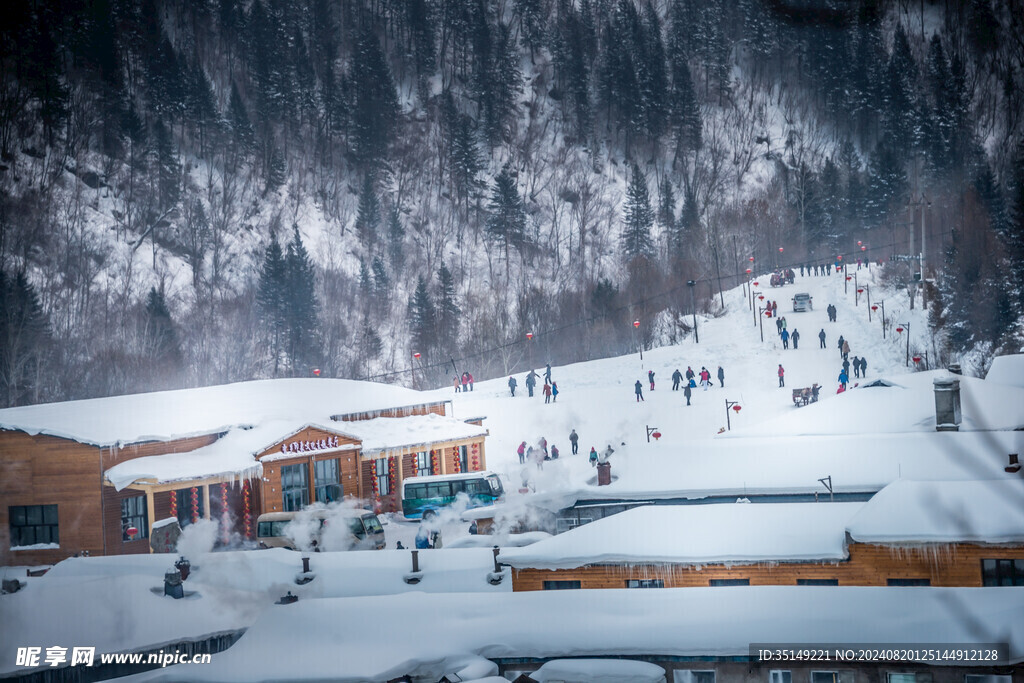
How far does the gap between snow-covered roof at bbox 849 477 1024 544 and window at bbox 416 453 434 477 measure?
12.0 meters

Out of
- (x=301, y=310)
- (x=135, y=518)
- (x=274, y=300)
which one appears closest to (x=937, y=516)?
(x=135, y=518)

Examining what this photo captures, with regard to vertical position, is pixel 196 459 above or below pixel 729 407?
below

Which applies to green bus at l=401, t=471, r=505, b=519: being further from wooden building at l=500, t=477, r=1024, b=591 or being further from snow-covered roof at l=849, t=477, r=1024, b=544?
snow-covered roof at l=849, t=477, r=1024, b=544

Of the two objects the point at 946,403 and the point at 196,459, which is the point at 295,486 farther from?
the point at 946,403

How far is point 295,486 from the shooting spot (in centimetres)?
1950

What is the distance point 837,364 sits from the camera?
3011 centimetres

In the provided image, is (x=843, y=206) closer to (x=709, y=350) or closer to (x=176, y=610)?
(x=709, y=350)

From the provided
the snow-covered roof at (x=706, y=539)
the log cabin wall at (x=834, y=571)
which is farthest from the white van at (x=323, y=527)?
the log cabin wall at (x=834, y=571)

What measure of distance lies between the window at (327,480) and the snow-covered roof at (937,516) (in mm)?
11866

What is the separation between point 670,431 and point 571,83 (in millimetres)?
36674

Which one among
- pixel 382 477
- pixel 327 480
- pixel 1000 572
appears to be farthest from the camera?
pixel 382 477

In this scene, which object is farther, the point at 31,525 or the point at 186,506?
the point at 186,506

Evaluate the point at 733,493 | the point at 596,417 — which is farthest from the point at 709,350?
the point at 733,493

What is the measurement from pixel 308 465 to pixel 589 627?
1108cm
